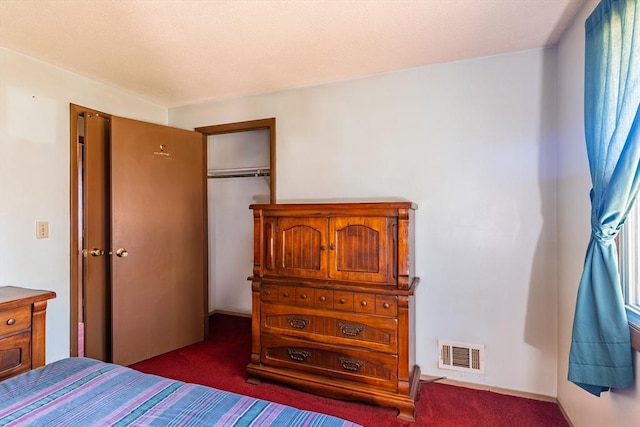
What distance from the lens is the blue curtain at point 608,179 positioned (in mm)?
1216

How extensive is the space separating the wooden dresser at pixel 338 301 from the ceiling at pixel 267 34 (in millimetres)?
1034

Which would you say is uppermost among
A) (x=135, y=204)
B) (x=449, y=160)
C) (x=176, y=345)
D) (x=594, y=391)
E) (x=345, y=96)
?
(x=345, y=96)

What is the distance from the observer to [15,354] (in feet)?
5.65

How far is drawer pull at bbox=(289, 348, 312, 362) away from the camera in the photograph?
2232 millimetres

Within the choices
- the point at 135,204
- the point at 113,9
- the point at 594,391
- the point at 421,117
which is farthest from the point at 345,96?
the point at 594,391

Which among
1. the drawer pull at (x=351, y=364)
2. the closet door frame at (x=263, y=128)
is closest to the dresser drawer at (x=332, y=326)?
the drawer pull at (x=351, y=364)

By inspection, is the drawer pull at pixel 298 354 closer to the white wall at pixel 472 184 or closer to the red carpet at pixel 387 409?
the red carpet at pixel 387 409

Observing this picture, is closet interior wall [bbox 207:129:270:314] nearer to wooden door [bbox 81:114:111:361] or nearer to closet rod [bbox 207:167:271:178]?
closet rod [bbox 207:167:271:178]

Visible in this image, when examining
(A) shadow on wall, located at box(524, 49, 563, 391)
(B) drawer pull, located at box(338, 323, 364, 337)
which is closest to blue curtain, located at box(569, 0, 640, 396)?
(A) shadow on wall, located at box(524, 49, 563, 391)

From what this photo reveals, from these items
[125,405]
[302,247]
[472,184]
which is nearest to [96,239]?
[302,247]

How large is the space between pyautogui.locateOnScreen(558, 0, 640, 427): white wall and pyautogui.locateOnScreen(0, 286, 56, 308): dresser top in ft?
9.49

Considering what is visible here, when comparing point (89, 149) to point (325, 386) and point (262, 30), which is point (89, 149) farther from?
point (325, 386)

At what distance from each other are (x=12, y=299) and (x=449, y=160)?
2769 mm

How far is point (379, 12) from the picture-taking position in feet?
5.73
